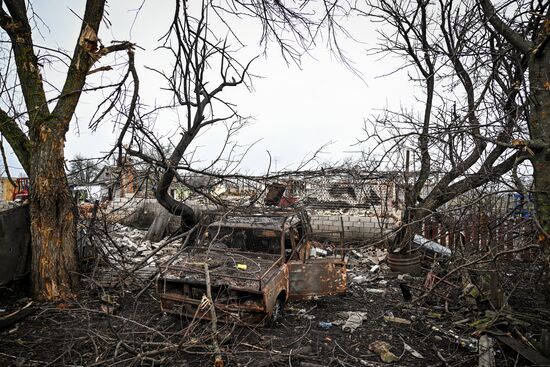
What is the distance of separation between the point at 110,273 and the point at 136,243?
4134mm

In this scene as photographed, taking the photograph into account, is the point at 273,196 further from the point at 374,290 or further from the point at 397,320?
the point at 397,320

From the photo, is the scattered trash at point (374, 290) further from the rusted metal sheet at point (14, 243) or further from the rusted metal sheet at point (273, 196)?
the rusted metal sheet at point (14, 243)

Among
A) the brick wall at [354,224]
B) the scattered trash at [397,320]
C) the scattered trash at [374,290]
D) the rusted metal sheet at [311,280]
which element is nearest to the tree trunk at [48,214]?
the rusted metal sheet at [311,280]

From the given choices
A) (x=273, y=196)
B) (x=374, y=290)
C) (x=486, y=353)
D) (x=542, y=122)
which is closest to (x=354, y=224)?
(x=273, y=196)

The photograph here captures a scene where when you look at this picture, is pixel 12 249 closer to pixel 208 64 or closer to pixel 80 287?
pixel 80 287

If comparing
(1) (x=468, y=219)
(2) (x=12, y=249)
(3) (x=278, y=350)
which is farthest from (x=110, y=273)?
(1) (x=468, y=219)

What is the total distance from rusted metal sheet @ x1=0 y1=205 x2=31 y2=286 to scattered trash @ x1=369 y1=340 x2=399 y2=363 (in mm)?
5921

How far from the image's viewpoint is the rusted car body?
495cm

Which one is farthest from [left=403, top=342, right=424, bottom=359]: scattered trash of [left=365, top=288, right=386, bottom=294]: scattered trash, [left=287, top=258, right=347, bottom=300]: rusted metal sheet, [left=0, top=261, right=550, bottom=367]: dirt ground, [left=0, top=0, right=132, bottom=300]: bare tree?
[left=0, top=0, right=132, bottom=300]: bare tree

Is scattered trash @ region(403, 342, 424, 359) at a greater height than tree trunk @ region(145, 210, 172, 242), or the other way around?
tree trunk @ region(145, 210, 172, 242)

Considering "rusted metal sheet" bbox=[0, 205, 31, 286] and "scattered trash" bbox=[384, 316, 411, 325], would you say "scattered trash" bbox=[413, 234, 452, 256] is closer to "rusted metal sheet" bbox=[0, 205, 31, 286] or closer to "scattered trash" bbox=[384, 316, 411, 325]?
"scattered trash" bbox=[384, 316, 411, 325]

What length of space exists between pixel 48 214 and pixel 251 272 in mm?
3583

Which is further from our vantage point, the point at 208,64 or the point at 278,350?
the point at 208,64

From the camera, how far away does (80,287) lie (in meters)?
6.23
